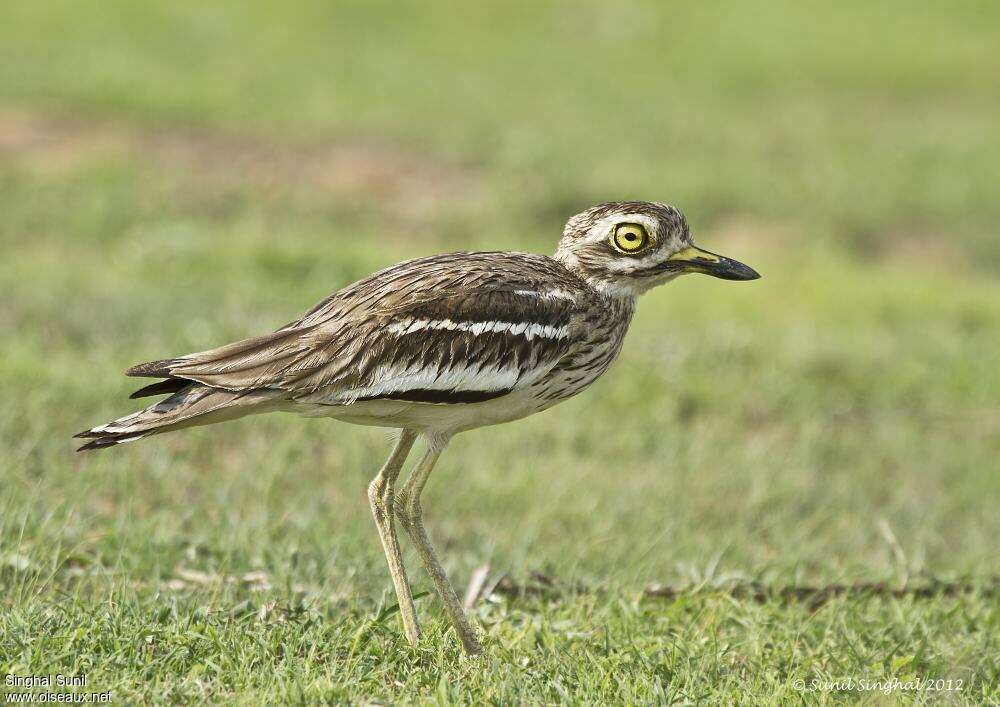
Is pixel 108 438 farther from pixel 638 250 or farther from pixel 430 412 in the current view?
pixel 638 250

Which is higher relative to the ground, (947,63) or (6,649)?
(947,63)

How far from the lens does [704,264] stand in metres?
4.61

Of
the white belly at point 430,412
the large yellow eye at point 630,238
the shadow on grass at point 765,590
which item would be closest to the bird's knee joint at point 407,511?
the white belly at point 430,412

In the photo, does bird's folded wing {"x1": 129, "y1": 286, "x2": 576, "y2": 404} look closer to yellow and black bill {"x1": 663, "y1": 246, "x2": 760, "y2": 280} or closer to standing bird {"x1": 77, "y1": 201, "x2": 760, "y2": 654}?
standing bird {"x1": 77, "y1": 201, "x2": 760, "y2": 654}

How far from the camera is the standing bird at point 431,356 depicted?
13.3ft

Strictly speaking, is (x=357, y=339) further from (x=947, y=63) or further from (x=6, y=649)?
(x=947, y=63)

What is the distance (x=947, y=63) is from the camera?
18.0m

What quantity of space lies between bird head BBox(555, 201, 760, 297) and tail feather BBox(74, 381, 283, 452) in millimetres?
1251

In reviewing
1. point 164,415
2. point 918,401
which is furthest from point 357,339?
point 918,401

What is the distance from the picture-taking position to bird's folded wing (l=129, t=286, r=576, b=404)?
160 inches

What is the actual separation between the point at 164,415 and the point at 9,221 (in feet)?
24.0

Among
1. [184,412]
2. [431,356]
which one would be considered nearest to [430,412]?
[431,356]

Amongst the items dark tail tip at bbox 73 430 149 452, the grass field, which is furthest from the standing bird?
the grass field

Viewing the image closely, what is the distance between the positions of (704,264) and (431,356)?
3.54 ft
